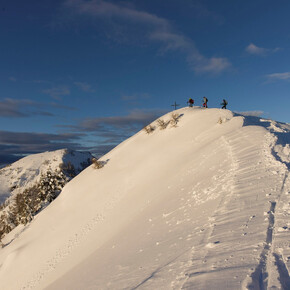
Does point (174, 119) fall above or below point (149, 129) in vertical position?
above

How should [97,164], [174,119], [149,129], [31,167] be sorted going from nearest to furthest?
[97,164], [174,119], [149,129], [31,167]

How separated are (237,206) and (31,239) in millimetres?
15908

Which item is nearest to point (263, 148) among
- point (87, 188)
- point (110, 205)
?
point (110, 205)

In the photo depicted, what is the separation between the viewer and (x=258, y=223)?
461 cm

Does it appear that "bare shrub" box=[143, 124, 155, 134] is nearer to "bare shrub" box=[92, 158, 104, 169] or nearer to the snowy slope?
"bare shrub" box=[92, 158, 104, 169]

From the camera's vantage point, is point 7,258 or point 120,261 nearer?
point 120,261

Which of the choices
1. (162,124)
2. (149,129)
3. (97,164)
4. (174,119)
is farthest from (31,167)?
(174,119)

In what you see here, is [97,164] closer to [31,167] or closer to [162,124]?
[162,124]

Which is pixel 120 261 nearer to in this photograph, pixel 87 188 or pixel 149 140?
pixel 87 188

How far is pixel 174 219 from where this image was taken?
277 inches

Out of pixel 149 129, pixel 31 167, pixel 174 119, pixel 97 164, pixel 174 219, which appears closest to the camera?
pixel 174 219

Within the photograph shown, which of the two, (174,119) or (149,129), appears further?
(149,129)

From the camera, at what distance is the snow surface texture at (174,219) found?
3855 millimetres

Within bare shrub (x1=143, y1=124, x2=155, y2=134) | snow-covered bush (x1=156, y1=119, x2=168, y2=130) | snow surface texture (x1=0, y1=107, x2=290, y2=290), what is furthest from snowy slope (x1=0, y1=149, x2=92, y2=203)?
snow surface texture (x1=0, y1=107, x2=290, y2=290)
